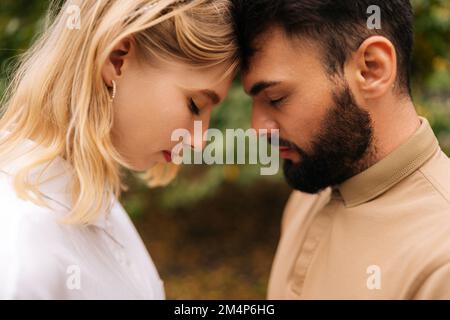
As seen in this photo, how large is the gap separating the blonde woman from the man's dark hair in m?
0.07

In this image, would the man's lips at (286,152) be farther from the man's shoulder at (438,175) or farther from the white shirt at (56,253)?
the white shirt at (56,253)

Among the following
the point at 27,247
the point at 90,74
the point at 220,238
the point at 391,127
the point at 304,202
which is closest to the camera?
the point at 27,247

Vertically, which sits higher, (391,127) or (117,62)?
(117,62)

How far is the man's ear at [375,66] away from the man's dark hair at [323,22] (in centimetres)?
4

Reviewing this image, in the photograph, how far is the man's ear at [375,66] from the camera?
1.89m

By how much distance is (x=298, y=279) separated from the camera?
2107mm

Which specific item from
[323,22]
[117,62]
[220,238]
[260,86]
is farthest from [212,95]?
[220,238]

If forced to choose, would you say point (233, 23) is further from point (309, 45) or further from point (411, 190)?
point (411, 190)

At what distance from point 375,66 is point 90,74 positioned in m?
0.88

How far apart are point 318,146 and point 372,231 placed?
33cm

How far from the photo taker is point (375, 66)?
192 cm

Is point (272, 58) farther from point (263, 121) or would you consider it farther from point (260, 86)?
point (263, 121)

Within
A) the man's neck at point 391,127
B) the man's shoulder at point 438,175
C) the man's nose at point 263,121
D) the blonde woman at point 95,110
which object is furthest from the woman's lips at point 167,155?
the man's shoulder at point 438,175

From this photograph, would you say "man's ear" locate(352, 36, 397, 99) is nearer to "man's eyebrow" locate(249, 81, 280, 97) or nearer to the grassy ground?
"man's eyebrow" locate(249, 81, 280, 97)
